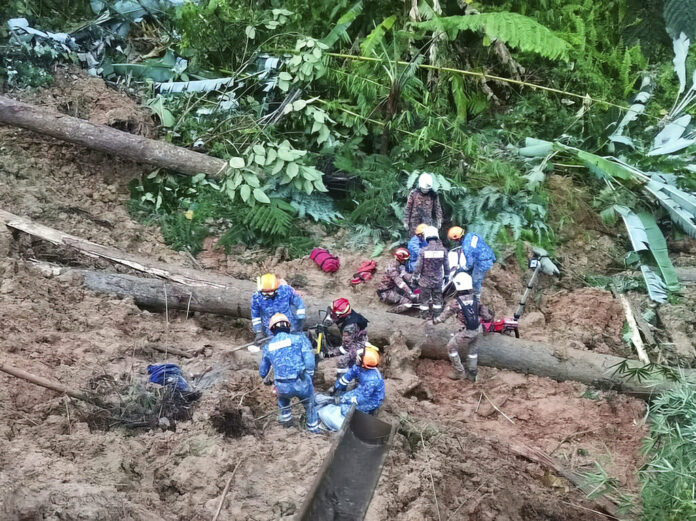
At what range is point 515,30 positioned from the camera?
8.21m

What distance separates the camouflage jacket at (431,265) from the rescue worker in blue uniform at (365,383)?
1.80 meters

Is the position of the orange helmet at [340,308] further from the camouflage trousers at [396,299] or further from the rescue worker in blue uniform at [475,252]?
the rescue worker in blue uniform at [475,252]

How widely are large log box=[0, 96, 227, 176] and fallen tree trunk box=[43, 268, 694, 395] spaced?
2.42 metres

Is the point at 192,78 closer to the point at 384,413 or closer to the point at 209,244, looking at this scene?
the point at 209,244

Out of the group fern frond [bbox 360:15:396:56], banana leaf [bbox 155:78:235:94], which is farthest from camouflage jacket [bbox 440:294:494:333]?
banana leaf [bbox 155:78:235:94]

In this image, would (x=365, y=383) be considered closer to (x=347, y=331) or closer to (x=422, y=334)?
(x=347, y=331)

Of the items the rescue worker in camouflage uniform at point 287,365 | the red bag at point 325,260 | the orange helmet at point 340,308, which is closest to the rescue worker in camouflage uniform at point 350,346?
the orange helmet at point 340,308

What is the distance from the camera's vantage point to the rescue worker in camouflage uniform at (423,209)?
7676 mm

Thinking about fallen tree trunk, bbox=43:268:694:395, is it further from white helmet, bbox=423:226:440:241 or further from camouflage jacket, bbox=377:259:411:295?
white helmet, bbox=423:226:440:241

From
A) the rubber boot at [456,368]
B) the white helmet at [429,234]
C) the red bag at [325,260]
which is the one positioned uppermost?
the white helmet at [429,234]

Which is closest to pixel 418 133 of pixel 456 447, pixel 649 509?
pixel 456 447

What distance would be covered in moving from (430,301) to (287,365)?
95.7 inches

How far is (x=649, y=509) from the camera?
15.5 ft

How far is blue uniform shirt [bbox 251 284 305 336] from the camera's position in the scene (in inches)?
243
